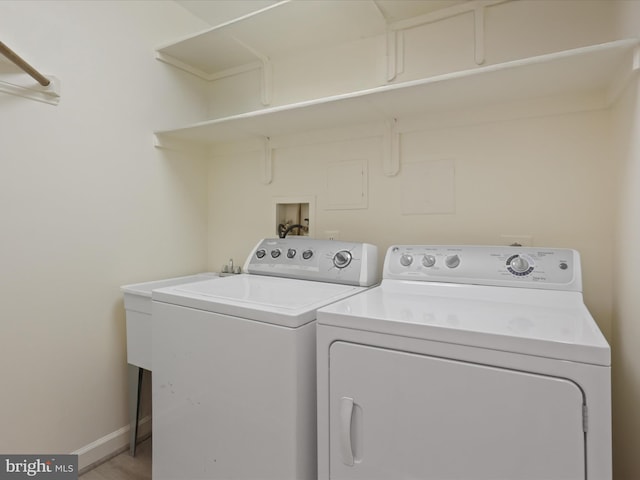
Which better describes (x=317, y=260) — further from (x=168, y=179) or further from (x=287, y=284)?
(x=168, y=179)

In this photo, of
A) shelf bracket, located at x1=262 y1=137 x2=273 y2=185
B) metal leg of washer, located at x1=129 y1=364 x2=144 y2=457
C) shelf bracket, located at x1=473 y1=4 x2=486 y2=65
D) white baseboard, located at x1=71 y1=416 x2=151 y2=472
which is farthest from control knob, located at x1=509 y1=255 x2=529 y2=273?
white baseboard, located at x1=71 y1=416 x2=151 y2=472

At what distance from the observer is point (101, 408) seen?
182 centimetres

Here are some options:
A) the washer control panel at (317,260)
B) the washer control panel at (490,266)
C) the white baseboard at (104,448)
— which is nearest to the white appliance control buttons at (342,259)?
the washer control panel at (317,260)

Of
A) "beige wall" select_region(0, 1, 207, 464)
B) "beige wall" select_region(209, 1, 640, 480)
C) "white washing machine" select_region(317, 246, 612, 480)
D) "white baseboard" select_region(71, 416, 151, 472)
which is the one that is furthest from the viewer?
"white baseboard" select_region(71, 416, 151, 472)

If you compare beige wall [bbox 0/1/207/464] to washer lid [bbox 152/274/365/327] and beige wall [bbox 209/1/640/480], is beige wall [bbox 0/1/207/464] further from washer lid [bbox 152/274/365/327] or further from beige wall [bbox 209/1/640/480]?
beige wall [bbox 209/1/640/480]

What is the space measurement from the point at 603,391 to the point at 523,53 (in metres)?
1.39

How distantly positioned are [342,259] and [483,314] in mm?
714

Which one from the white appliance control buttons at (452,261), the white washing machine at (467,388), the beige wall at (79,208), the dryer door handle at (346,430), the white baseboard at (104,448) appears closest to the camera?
the white washing machine at (467,388)

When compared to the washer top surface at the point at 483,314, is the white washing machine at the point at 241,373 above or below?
below

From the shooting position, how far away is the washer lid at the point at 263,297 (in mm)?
1082

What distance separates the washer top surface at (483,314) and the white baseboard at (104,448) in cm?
159

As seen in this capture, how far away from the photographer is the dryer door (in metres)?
0.76

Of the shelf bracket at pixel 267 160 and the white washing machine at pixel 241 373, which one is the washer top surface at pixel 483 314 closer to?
the white washing machine at pixel 241 373

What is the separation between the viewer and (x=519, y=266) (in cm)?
127
